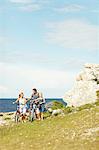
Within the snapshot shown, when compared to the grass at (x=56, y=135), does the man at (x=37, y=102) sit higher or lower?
higher

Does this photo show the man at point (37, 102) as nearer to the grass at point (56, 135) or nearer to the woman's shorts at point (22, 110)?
the woman's shorts at point (22, 110)

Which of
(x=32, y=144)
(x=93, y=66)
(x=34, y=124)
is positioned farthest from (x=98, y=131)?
(x=93, y=66)

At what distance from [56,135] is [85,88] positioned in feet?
95.0

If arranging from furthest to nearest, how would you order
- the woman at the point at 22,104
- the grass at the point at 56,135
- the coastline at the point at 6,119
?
the coastline at the point at 6,119, the woman at the point at 22,104, the grass at the point at 56,135

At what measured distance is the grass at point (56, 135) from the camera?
29.8 meters

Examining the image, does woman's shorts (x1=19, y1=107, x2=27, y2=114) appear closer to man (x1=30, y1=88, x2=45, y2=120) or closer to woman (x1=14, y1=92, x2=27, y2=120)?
woman (x1=14, y1=92, x2=27, y2=120)

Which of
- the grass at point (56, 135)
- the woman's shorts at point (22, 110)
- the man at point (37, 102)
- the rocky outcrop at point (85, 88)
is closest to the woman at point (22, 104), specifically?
the woman's shorts at point (22, 110)

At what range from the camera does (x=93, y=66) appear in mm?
64188

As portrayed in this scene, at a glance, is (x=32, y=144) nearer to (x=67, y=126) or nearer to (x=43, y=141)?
(x=43, y=141)

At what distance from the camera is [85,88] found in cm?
6100

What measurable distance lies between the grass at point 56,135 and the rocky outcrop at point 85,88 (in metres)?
19.4

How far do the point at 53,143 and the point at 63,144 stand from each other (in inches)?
30.5

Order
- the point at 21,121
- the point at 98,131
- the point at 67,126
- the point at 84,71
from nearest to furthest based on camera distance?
the point at 98,131 < the point at 67,126 < the point at 21,121 < the point at 84,71

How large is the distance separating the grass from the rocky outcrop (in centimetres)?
1945
